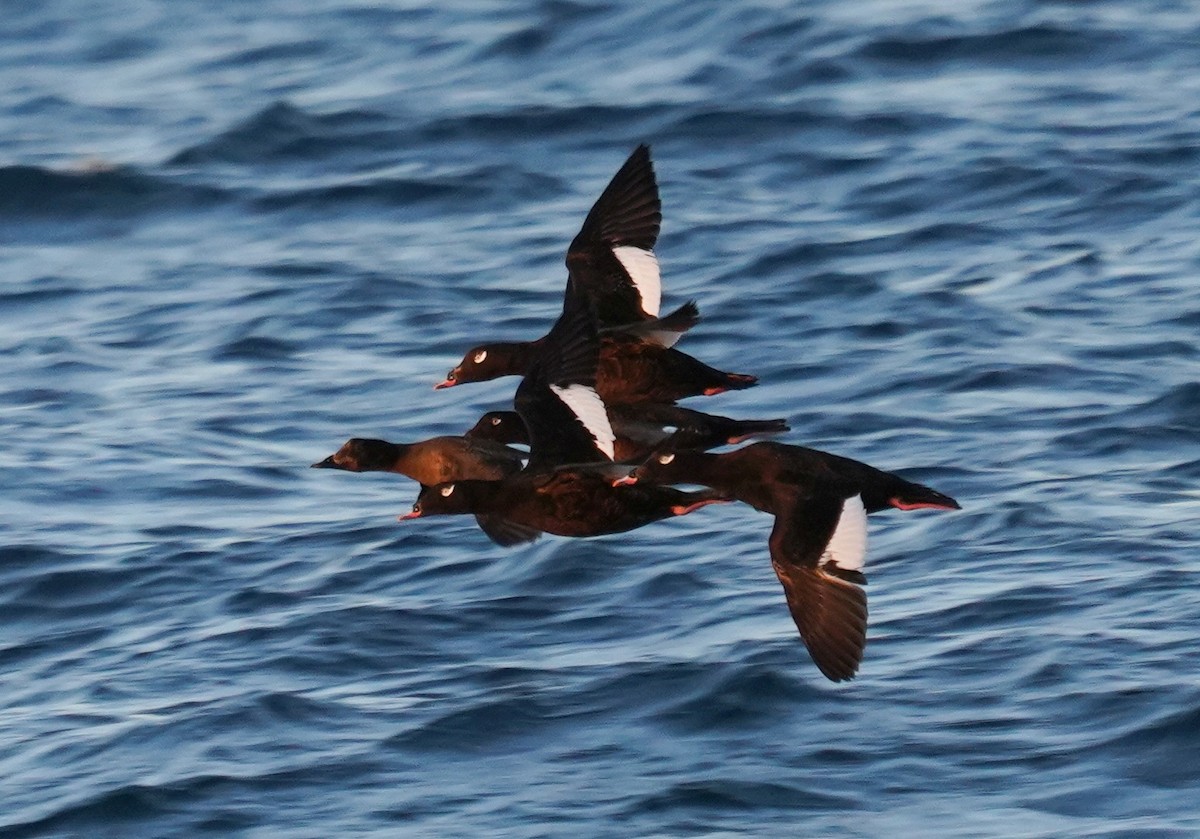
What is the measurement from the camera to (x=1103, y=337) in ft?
38.1

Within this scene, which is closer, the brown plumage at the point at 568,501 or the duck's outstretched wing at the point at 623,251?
the brown plumage at the point at 568,501

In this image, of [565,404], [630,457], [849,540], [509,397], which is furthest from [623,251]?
[509,397]

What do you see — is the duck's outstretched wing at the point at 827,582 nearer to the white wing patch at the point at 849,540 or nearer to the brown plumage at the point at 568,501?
the white wing patch at the point at 849,540

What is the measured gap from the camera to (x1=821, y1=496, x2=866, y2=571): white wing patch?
7.21m

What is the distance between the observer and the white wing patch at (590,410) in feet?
26.0

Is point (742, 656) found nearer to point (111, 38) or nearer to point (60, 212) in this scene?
point (60, 212)

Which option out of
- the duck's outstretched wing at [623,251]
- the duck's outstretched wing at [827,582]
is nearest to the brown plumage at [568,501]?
the duck's outstretched wing at [827,582]

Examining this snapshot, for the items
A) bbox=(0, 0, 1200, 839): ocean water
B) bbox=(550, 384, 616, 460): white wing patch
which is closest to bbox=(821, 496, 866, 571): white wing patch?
bbox=(0, 0, 1200, 839): ocean water

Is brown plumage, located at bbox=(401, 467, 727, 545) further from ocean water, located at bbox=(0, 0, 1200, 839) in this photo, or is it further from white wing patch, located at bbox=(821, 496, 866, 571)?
ocean water, located at bbox=(0, 0, 1200, 839)

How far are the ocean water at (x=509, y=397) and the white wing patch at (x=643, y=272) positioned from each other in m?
1.08

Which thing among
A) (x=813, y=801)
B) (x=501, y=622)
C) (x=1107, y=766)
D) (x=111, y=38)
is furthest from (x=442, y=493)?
(x=111, y=38)

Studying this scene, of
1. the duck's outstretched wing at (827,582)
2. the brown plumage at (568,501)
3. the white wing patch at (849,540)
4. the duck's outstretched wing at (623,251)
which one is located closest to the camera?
the duck's outstretched wing at (827,582)

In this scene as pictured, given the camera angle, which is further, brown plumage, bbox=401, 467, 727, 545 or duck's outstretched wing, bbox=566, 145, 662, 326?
duck's outstretched wing, bbox=566, 145, 662, 326

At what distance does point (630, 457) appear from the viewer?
8469 millimetres
